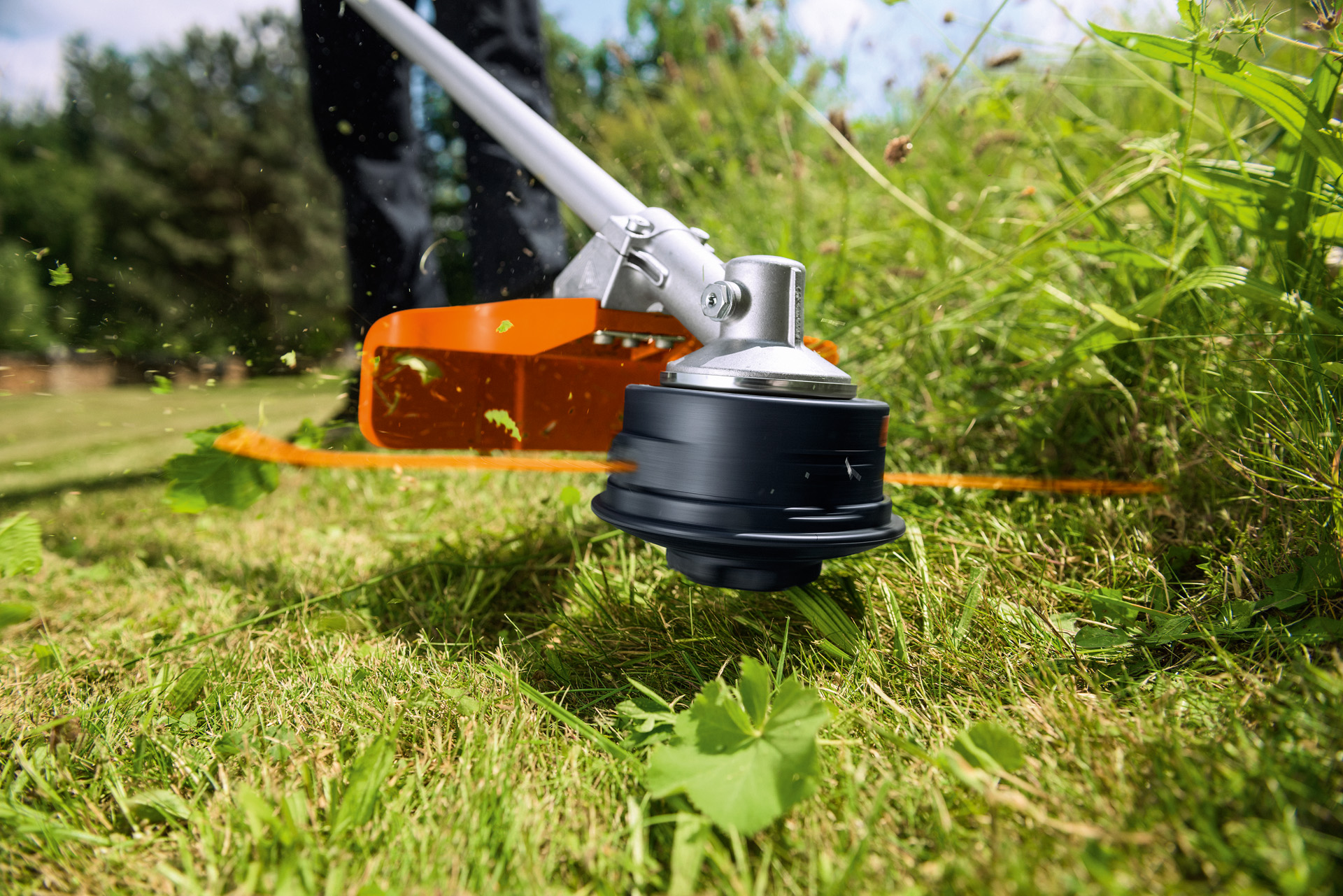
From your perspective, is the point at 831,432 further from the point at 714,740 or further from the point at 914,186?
the point at 914,186

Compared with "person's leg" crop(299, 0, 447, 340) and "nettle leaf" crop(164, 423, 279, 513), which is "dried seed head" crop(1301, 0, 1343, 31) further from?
"nettle leaf" crop(164, 423, 279, 513)

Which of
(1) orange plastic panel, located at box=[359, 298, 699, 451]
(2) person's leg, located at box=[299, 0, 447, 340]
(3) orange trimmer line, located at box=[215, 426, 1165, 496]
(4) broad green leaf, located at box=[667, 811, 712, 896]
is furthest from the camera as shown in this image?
(2) person's leg, located at box=[299, 0, 447, 340]

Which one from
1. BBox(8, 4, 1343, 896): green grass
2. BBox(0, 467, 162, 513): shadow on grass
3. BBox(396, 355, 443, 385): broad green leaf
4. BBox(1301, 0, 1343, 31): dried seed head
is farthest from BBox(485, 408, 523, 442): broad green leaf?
BBox(0, 467, 162, 513): shadow on grass

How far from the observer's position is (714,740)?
80 cm

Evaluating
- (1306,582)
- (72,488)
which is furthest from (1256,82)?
(72,488)

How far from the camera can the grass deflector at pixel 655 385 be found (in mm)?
916

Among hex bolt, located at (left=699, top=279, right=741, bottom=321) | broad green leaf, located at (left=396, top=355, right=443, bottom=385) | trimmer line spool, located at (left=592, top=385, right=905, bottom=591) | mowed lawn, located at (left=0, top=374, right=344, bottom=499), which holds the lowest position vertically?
mowed lawn, located at (left=0, top=374, right=344, bottom=499)

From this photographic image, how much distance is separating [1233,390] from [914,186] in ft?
7.20

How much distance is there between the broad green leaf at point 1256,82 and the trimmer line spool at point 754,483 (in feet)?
2.47

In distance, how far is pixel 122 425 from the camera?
1.93 m

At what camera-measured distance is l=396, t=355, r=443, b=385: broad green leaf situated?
4.01 feet

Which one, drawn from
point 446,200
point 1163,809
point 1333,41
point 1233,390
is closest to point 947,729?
point 1163,809

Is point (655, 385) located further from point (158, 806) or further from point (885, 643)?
point (158, 806)

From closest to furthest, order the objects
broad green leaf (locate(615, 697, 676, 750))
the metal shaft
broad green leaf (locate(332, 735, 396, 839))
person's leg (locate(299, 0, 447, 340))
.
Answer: broad green leaf (locate(332, 735, 396, 839)) → broad green leaf (locate(615, 697, 676, 750)) → the metal shaft → person's leg (locate(299, 0, 447, 340))
